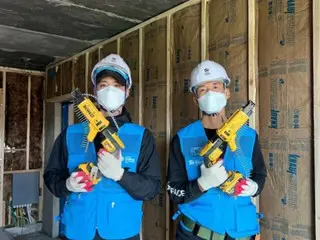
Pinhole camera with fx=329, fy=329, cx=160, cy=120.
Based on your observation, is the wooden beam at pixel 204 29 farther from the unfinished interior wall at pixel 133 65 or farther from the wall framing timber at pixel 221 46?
the unfinished interior wall at pixel 133 65

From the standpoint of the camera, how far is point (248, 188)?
1540 millimetres

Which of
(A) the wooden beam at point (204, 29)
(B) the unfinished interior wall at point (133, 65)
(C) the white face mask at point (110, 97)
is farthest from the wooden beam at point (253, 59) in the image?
(B) the unfinished interior wall at point (133, 65)

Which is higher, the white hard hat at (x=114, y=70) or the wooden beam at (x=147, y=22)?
the wooden beam at (x=147, y=22)

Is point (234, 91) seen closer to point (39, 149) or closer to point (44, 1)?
point (44, 1)

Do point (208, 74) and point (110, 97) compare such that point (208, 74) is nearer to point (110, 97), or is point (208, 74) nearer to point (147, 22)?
point (110, 97)

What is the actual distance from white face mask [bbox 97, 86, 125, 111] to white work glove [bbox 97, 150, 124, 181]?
279 millimetres

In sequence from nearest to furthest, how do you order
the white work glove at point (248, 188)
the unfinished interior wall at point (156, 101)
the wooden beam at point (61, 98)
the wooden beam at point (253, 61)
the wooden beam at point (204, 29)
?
the white work glove at point (248, 188) < the wooden beam at point (253, 61) < the wooden beam at point (204, 29) < the unfinished interior wall at point (156, 101) < the wooden beam at point (61, 98)

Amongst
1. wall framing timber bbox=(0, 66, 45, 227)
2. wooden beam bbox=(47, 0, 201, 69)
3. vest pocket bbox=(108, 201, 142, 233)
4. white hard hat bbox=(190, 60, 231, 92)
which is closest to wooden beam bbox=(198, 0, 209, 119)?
wooden beam bbox=(47, 0, 201, 69)

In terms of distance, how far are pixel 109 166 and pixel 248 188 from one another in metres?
0.65

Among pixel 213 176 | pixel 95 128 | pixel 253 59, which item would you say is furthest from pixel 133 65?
pixel 213 176

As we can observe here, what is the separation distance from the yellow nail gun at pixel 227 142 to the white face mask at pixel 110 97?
0.48 metres

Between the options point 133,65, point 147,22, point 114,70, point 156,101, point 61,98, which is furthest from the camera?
point 61,98

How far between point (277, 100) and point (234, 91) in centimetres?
34

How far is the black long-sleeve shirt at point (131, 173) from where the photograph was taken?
1470 millimetres
